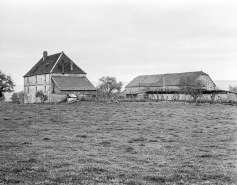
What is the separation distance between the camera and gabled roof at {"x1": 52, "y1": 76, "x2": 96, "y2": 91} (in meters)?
73.6

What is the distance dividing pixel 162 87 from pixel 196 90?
38.0 meters

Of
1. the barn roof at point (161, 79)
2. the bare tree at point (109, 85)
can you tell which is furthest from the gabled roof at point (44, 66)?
the barn roof at point (161, 79)

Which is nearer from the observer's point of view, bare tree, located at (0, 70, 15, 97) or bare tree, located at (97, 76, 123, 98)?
bare tree, located at (0, 70, 15, 97)

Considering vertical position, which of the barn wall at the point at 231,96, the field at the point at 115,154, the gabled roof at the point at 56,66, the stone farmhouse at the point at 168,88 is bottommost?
the field at the point at 115,154

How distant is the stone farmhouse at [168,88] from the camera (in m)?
74.1

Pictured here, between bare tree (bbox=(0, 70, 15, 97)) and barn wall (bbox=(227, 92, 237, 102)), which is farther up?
bare tree (bbox=(0, 70, 15, 97))

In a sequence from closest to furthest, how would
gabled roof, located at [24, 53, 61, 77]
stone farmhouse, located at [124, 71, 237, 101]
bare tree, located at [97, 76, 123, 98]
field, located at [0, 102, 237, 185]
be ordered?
field, located at [0, 102, 237, 185], stone farmhouse, located at [124, 71, 237, 101], gabled roof, located at [24, 53, 61, 77], bare tree, located at [97, 76, 123, 98]

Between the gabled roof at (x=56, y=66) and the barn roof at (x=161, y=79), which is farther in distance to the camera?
the barn roof at (x=161, y=79)

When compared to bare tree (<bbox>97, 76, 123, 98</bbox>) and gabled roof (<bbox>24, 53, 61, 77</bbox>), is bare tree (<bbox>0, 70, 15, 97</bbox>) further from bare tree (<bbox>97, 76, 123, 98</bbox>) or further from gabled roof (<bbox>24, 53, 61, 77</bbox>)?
bare tree (<bbox>97, 76, 123, 98</bbox>)

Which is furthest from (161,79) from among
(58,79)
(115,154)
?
(115,154)

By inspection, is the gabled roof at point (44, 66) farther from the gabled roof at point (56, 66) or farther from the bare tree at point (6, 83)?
the bare tree at point (6, 83)

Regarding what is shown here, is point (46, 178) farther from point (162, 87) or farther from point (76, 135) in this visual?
point (162, 87)

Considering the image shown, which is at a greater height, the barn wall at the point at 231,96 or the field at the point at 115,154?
the barn wall at the point at 231,96

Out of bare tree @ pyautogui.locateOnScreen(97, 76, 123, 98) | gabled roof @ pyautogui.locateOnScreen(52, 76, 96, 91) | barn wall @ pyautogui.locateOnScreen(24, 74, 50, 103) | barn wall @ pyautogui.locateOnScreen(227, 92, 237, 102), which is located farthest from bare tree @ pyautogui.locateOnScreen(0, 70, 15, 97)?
barn wall @ pyautogui.locateOnScreen(227, 92, 237, 102)
